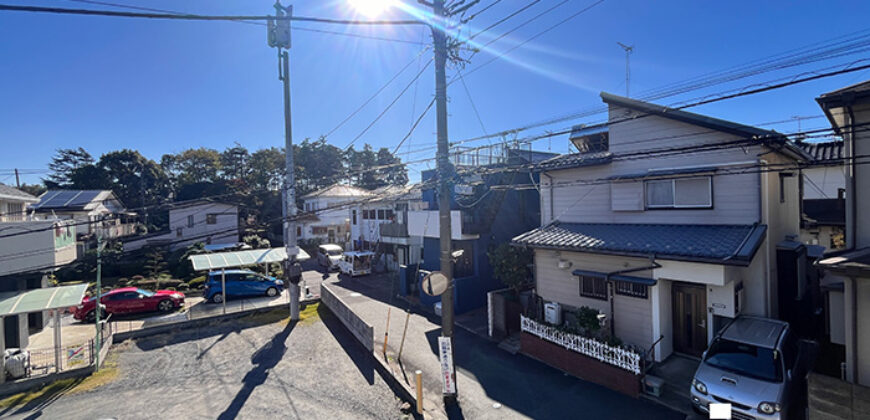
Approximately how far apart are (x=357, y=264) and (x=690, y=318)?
18.0 metres

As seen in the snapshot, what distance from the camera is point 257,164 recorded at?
4553cm

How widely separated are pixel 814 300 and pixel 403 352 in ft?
41.9

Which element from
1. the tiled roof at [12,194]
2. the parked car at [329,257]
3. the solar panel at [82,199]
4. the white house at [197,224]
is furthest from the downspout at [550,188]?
the solar panel at [82,199]

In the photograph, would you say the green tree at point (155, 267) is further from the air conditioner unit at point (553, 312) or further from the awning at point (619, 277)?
the awning at point (619, 277)

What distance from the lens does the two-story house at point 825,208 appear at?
44.0 feet

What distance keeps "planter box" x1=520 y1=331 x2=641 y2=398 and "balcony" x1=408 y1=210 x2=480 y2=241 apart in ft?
15.5

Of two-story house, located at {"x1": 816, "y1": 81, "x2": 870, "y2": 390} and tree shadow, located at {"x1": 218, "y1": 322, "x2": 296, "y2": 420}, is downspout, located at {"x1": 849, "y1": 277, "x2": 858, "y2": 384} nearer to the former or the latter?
two-story house, located at {"x1": 816, "y1": 81, "x2": 870, "y2": 390}

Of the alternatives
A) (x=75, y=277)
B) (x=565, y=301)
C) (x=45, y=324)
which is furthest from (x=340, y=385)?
(x=75, y=277)

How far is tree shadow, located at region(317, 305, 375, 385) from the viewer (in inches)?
373

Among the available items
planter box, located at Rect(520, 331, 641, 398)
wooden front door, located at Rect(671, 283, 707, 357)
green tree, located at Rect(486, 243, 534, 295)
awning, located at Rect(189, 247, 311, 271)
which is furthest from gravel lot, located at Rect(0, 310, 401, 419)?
wooden front door, located at Rect(671, 283, 707, 357)

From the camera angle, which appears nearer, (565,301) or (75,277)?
(565,301)

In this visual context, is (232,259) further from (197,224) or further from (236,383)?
(197,224)

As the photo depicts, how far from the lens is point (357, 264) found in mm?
23109

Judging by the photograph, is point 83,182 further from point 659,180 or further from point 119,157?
point 659,180
